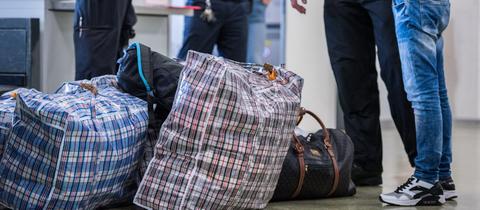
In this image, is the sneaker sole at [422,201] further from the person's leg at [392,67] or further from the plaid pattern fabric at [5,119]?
the plaid pattern fabric at [5,119]

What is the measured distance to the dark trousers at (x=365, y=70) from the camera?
271cm

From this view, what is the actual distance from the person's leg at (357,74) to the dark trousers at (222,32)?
122 centimetres

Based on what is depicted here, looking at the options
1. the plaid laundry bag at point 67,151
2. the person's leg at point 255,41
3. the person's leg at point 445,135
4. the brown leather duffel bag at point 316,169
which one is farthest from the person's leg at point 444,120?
the person's leg at point 255,41

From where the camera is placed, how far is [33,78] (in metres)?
3.42

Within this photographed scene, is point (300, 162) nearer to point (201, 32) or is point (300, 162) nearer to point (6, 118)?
point (6, 118)

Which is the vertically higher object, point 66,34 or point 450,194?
point 66,34

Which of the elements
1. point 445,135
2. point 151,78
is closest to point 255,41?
point 445,135

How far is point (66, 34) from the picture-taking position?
3.56m

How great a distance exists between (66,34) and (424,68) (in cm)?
174

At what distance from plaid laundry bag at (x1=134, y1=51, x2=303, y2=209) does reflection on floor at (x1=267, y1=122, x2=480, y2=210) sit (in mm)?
317

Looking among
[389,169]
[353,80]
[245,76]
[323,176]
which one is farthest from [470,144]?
[245,76]

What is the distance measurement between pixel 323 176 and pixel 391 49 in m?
0.49

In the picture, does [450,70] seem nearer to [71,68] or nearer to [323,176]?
[71,68]

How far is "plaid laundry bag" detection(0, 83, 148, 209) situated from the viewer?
6.70ft
